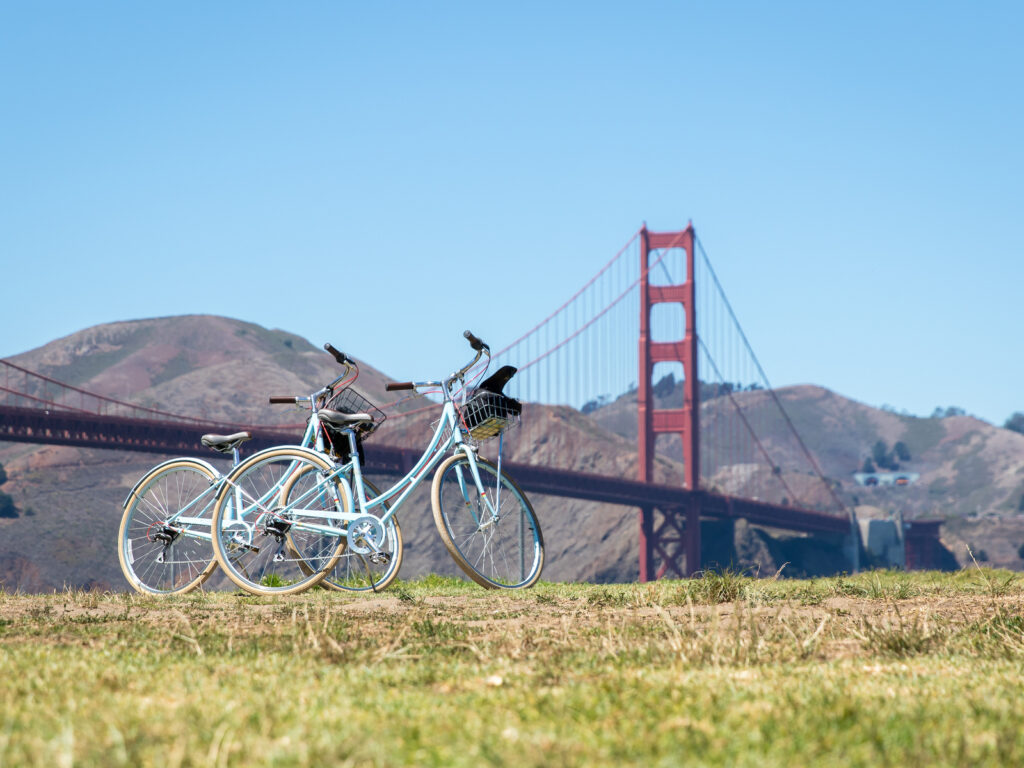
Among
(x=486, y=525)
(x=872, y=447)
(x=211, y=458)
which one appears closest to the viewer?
(x=486, y=525)

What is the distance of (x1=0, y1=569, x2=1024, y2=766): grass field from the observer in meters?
1.74

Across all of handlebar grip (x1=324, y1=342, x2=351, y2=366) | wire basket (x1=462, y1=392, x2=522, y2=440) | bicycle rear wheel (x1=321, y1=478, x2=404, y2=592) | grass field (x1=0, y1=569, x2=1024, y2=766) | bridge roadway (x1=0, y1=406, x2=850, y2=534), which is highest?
bridge roadway (x1=0, y1=406, x2=850, y2=534)

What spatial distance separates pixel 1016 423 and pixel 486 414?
19655cm

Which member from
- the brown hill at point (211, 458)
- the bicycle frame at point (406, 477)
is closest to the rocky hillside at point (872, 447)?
the brown hill at point (211, 458)

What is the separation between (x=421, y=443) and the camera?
5116 cm

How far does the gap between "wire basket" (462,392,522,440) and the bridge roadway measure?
2336cm

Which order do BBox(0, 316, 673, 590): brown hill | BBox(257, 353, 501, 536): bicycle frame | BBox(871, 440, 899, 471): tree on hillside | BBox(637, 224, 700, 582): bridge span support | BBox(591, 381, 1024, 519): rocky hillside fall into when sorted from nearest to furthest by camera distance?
BBox(257, 353, 501, 536): bicycle frame < BBox(637, 224, 700, 582): bridge span support < BBox(0, 316, 673, 590): brown hill < BBox(591, 381, 1024, 519): rocky hillside < BBox(871, 440, 899, 471): tree on hillside

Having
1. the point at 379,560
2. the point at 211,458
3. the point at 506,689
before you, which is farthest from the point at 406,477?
the point at 211,458

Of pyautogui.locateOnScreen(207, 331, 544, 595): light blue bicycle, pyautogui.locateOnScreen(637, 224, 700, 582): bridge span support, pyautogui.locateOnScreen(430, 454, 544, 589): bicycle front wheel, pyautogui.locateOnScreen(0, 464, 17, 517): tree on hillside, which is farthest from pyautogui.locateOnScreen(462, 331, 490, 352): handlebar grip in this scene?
pyautogui.locateOnScreen(0, 464, 17, 517): tree on hillside

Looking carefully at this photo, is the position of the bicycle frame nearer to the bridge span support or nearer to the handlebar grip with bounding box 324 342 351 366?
the handlebar grip with bounding box 324 342 351 366

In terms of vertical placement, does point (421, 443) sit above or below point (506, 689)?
above

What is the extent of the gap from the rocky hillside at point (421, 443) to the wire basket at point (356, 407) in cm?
65

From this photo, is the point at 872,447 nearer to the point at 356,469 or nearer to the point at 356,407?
the point at 356,407

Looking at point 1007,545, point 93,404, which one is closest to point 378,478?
point 1007,545
